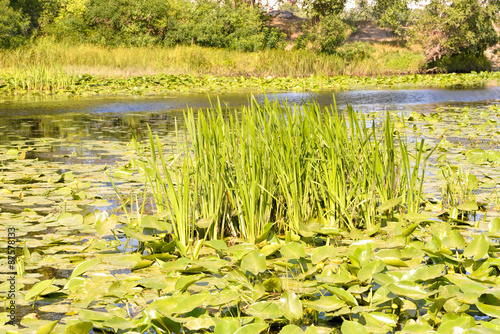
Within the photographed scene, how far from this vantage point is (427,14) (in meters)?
25.5

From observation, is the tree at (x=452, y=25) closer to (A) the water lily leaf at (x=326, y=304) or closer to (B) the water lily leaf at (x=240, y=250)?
(B) the water lily leaf at (x=240, y=250)

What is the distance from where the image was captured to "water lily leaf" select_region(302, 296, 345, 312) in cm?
204

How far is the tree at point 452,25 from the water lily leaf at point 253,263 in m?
24.8

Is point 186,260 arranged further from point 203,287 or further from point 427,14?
point 427,14

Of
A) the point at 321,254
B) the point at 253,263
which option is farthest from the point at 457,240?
the point at 253,263

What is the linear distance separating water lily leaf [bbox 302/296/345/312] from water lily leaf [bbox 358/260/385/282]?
0.18 meters

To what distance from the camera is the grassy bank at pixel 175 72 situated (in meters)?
14.7

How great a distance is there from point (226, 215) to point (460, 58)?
27.3 metres

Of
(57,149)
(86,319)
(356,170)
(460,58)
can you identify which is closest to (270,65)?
(460,58)

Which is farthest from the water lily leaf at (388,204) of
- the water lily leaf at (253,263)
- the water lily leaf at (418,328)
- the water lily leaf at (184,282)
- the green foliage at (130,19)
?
the green foliage at (130,19)

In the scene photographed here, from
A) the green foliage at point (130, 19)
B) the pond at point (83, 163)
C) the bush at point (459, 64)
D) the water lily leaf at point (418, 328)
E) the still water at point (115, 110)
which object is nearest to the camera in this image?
the water lily leaf at point (418, 328)

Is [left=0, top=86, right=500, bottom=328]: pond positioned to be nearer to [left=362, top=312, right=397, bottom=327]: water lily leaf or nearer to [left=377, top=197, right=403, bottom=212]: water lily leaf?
[left=377, top=197, right=403, bottom=212]: water lily leaf

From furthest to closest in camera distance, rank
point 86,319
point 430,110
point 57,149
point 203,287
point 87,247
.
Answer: point 430,110 → point 57,149 → point 87,247 → point 203,287 → point 86,319

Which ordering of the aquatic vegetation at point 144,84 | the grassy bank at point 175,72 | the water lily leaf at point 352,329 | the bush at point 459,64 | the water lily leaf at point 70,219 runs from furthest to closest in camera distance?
the bush at point 459,64 → the grassy bank at point 175,72 → the aquatic vegetation at point 144,84 → the water lily leaf at point 70,219 → the water lily leaf at point 352,329
